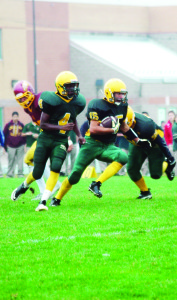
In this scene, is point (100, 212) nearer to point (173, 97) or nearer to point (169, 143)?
point (169, 143)

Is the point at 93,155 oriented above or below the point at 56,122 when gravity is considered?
below

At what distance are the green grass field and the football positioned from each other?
107cm

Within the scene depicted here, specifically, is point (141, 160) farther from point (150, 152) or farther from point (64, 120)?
point (64, 120)

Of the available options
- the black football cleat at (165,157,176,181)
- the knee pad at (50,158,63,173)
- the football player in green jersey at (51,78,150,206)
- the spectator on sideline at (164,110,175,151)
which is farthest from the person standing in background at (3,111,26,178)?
the knee pad at (50,158,63,173)

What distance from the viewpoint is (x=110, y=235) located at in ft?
17.6

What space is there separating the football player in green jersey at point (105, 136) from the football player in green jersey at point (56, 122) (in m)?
0.28

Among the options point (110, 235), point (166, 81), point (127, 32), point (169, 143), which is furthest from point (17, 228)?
point (127, 32)

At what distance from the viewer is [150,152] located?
793 cm

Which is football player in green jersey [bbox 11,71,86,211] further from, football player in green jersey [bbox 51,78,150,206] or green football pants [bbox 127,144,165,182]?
green football pants [bbox 127,144,165,182]

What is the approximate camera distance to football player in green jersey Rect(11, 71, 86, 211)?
7.19m

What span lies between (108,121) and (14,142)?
297 inches

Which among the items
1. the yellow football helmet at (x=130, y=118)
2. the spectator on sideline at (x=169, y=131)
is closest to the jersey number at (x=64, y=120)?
the yellow football helmet at (x=130, y=118)

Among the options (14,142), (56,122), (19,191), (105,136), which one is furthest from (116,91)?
(14,142)

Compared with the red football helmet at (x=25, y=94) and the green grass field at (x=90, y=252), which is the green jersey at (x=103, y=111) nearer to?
the red football helmet at (x=25, y=94)
